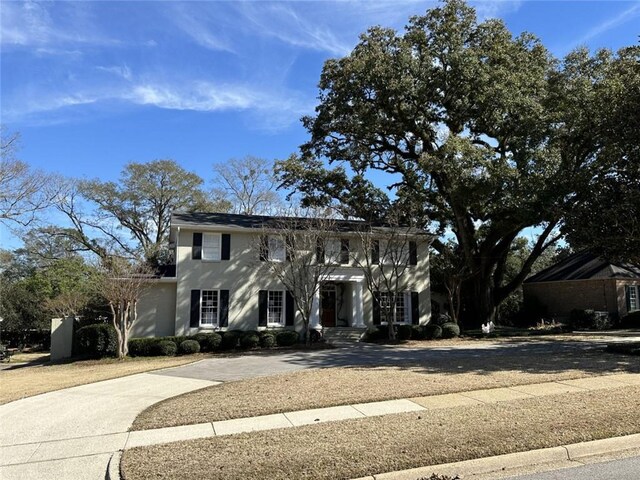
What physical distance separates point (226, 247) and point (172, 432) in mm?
16768

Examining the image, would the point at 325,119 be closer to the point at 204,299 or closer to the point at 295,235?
the point at 295,235

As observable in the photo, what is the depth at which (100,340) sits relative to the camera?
19.5 meters

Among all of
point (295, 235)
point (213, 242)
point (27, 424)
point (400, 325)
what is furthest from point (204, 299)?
point (27, 424)

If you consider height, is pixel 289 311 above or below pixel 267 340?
above

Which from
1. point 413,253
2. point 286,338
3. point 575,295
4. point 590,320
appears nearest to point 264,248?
point 286,338

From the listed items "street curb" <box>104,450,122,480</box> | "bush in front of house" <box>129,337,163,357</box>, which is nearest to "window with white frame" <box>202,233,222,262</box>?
"bush in front of house" <box>129,337,163,357</box>

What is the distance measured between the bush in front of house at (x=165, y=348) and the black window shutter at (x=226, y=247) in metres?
5.08

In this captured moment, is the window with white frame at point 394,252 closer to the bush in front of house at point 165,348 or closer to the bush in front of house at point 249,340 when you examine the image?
the bush in front of house at point 249,340

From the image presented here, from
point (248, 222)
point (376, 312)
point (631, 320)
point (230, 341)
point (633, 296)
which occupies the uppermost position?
point (248, 222)

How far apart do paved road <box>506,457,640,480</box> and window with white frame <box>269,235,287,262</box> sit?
18432 millimetres

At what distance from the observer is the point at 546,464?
5824 millimetres

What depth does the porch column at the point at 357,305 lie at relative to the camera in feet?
80.4

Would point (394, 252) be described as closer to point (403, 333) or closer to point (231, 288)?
point (403, 333)

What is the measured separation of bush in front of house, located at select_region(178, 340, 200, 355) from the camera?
65.0ft
